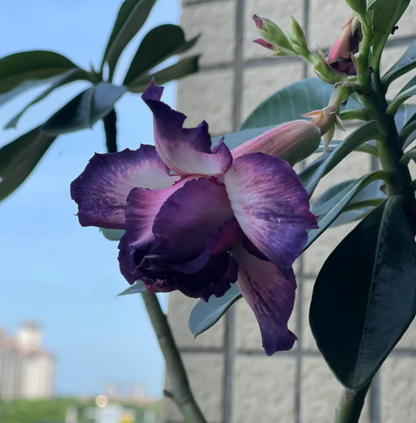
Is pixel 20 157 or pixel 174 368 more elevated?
pixel 20 157

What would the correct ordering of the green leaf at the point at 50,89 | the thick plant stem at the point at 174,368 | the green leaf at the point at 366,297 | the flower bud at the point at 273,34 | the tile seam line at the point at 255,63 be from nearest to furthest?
the green leaf at the point at 366,297 → the flower bud at the point at 273,34 → the thick plant stem at the point at 174,368 → the green leaf at the point at 50,89 → the tile seam line at the point at 255,63

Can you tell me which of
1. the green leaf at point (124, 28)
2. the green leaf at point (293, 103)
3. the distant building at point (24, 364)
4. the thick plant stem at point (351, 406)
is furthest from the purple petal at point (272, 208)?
the distant building at point (24, 364)

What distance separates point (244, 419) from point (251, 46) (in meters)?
0.64

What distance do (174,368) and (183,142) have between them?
40 centimetres

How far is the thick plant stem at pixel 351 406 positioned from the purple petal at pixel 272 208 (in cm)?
24

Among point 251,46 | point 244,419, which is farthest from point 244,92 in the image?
point 244,419

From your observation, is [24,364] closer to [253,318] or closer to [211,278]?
[253,318]

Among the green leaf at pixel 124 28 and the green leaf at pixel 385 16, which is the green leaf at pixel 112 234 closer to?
the green leaf at pixel 385 16

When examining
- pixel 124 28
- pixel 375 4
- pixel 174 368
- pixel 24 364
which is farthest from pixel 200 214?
pixel 24 364

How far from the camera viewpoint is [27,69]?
0.84m

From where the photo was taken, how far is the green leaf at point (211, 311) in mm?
442

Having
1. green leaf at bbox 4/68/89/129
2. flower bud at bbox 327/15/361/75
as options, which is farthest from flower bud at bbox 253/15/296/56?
green leaf at bbox 4/68/89/129

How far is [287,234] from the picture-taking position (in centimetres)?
28

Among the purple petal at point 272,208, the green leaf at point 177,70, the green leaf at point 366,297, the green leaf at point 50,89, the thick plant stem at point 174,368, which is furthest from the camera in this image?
the green leaf at point 177,70
